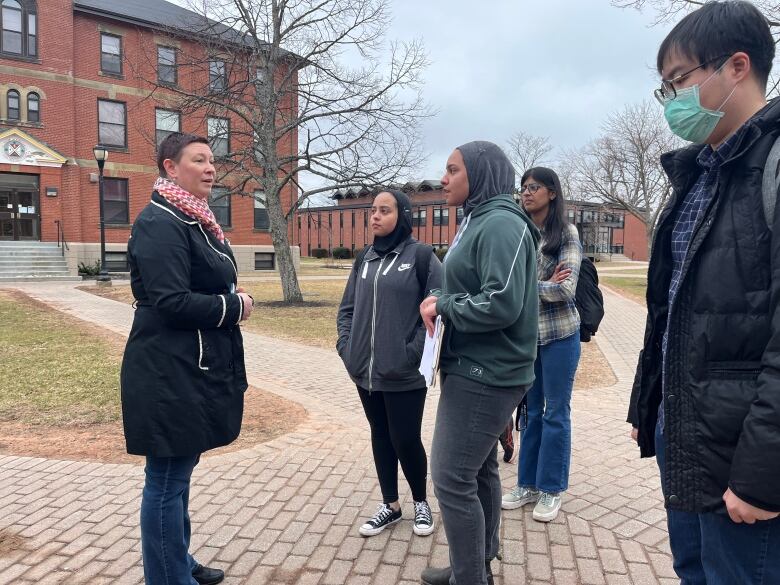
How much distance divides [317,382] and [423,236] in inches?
2044

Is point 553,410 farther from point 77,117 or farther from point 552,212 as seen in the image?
point 77,117

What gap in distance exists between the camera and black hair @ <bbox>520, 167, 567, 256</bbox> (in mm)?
3541

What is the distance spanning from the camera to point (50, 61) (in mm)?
24672

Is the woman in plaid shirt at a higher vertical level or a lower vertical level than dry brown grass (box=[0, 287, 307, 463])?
higher

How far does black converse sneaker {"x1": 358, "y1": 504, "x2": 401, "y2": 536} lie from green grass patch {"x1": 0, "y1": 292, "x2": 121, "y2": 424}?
351cm

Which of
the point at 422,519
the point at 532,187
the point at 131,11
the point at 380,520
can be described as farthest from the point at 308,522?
the point at 131,11

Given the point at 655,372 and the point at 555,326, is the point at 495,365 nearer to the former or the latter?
the point at 655,372

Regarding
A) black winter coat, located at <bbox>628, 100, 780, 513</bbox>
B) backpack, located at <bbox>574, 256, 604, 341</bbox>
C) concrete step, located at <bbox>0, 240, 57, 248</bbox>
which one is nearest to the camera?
black winter coat, located at <bbox>628, 100, 780, 513</bbox>

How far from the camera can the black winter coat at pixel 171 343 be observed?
2.40m

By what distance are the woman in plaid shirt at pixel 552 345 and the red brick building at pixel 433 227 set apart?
44.4 meters

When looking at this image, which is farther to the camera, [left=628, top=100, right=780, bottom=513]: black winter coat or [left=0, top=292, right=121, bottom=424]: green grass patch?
[left=0, top=292, right=121, bottom=424]: green grass patch

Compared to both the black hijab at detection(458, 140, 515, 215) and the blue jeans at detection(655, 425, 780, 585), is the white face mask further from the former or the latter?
the blue jeans at detection(655, 425, 780, 585)

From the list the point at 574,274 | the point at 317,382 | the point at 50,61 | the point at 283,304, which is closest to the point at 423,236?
the point at 50,61

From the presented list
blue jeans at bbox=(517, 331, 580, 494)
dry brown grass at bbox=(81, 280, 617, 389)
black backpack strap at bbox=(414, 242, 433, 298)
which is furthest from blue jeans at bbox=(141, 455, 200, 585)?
dry brown grass at bbox=(81, 280, 617, 389)
